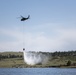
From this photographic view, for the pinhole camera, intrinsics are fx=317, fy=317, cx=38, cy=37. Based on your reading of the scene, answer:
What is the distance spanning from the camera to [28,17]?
83.9 meters

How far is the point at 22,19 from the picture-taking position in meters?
83.4

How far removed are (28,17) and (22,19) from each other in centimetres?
173
